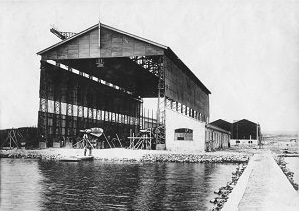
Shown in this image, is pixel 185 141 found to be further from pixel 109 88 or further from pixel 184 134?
pixel 109 88

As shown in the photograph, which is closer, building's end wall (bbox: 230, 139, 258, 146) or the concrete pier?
the concrete pier

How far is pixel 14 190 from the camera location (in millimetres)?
12875

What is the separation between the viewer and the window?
33.2 meters

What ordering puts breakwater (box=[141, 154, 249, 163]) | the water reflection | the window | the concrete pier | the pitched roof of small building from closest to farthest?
the concrete pier < the water reflection < breakwater (box=[141, 154, 249, 163]) < the window < the pitched roof of small building

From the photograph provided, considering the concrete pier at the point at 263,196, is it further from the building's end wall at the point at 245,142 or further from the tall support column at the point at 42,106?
the building's end wall at the point at 245,142

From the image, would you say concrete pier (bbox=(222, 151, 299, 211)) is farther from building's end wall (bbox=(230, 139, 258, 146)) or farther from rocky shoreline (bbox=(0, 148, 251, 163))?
building's end wall (bbox=(230, 139, 258, 146))

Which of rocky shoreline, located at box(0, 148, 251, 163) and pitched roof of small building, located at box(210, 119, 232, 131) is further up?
pitched roof of small building, located at box(210, 119, 232, 131)

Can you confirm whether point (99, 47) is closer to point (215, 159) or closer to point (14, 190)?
point (215, 159)

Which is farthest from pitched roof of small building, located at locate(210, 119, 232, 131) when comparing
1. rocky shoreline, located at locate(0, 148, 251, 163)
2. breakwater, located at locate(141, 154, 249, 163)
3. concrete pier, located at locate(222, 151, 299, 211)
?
concrete pier, located at locate(222, 151, 299, 211)

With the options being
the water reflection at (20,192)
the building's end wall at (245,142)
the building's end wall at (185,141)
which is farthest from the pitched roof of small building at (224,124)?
the water reflection at (20,192)

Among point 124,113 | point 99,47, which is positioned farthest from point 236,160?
point 124,113

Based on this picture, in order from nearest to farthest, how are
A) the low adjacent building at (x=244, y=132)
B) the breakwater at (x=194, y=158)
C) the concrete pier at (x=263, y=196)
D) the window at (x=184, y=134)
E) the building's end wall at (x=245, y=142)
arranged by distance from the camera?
the concrete pier at (x=263, y=196) < the breakwater at (x=194, y=158) < the window at (x=184, y=134) < the building's end wall at (x=245, y=142) < the low adjacent building at (x=244, y=132)

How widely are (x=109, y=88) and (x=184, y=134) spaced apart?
65.6ft

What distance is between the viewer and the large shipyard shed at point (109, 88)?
1313 inches
